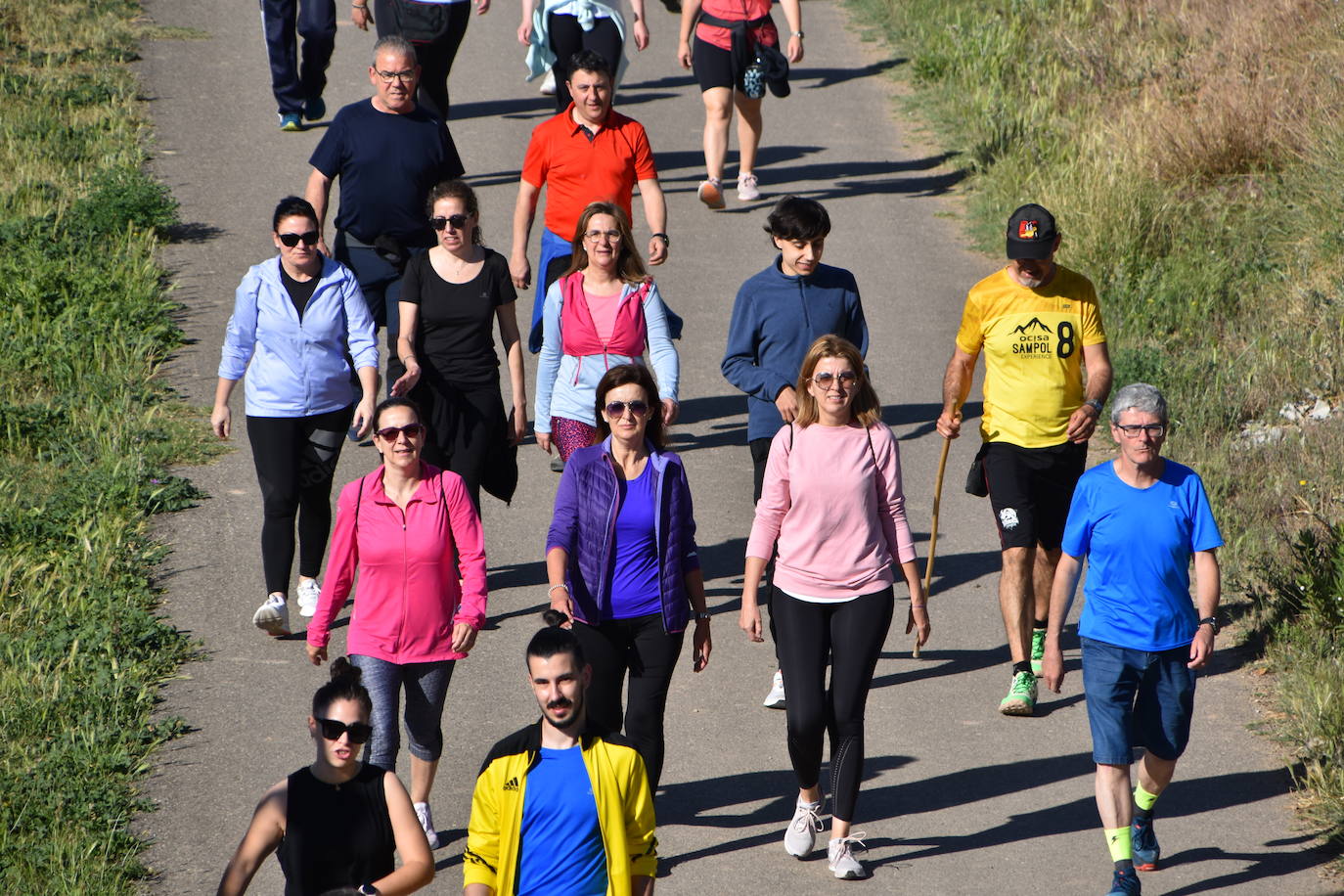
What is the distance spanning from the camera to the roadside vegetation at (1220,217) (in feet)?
28.3

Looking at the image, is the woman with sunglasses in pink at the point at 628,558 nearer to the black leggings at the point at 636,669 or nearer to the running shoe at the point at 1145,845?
the black leggings at the point at 636,669

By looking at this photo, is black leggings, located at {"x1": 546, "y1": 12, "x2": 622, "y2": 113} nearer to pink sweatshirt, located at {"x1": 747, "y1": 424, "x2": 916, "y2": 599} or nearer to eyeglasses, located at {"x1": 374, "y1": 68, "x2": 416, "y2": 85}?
eyeglasses, located at {"x1": 374, "y1": 68, "x2": 416, "y2": 85}

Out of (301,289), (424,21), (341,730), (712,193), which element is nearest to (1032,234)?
(301,289)

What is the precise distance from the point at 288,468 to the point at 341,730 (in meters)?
3.55

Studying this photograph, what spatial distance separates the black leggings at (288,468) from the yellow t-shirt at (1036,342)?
303cm

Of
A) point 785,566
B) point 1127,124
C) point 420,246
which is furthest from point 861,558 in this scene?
point 1127,124

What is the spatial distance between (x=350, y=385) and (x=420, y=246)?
1.36m

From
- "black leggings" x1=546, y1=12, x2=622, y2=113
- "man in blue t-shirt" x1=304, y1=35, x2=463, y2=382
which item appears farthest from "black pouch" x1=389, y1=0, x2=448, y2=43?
"man in blue t-shirt" x1=304, y1=35, x2=463, y2=382

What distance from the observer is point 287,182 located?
578 inches

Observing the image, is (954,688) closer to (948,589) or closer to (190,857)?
(948,589)

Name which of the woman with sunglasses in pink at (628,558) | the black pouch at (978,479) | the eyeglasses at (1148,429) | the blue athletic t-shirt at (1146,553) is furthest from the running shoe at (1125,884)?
the black pouch at (978,479)

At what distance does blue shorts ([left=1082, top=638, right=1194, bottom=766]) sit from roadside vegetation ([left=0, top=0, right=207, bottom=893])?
11.8ft

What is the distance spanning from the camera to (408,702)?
21.4ft

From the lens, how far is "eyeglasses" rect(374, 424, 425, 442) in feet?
20.4
